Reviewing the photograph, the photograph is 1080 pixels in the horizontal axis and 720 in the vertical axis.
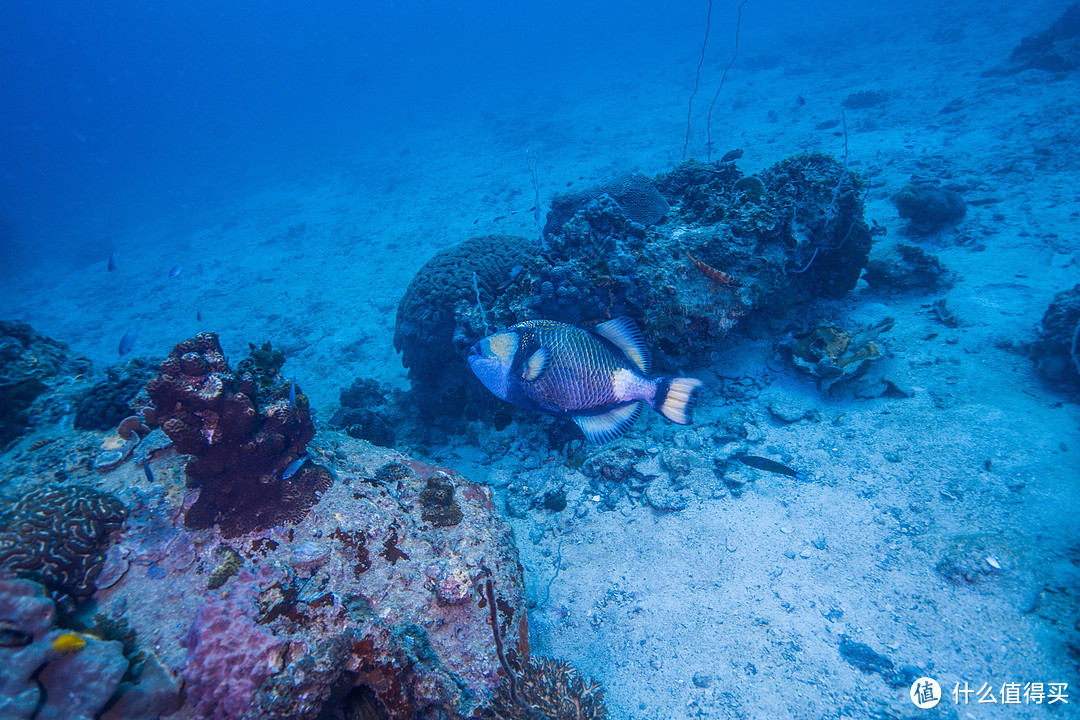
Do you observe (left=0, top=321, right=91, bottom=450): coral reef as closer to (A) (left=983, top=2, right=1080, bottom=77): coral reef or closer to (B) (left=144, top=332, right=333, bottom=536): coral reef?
(B) (left=144, top=332, right=333, bottom=536): coral reef

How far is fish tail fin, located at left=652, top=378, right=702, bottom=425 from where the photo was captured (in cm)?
248

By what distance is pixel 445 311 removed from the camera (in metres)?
5.18

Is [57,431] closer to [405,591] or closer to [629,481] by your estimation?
[405,591]

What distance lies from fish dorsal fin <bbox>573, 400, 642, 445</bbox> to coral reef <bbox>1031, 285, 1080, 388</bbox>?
4473mm

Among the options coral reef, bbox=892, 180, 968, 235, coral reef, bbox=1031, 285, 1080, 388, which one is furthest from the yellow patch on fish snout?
coral reef, bbox=892, 180, 968, 235

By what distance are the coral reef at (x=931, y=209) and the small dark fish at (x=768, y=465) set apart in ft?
19.4

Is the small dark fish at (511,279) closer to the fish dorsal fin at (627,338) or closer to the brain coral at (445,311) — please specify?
the brain coral at (445,311)

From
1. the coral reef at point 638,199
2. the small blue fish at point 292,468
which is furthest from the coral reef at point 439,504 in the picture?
the coral reef at point 638,199

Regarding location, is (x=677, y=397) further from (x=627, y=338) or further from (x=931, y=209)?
(x=931, y=209)

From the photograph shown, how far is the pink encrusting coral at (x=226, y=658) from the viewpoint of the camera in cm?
186

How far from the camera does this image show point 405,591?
2.47 m

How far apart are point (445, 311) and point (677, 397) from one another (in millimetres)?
3456

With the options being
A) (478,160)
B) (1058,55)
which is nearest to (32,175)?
(478,160)

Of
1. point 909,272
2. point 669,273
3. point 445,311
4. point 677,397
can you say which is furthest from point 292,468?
point 909,272
